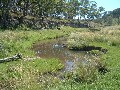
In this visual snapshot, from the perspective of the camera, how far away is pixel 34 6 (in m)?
85.3

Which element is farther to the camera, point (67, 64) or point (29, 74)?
point (67, 64)

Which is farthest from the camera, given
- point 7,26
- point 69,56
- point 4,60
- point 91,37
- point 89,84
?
point 7,26

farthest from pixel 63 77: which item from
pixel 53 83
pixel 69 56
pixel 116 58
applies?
pixel 69 56

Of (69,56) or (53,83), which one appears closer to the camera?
(53,83)

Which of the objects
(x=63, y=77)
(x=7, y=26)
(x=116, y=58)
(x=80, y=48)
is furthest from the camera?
(x=7, y=26)

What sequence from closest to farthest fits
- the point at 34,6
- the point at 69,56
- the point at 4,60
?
the point at 4,60
the point at 69,56
the point at 34,6

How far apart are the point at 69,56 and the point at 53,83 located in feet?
47.7

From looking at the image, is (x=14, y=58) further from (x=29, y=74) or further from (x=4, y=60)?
(x=29, y=74)

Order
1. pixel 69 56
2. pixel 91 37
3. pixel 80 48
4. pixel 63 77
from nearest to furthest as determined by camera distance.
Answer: pixel 63 77 → pixel 69 56 → pixel 80 48 → pixel 91 37

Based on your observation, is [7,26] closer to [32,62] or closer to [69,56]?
[69,56]

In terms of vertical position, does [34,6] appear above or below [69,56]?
above

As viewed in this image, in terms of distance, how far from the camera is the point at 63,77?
22.2 meters

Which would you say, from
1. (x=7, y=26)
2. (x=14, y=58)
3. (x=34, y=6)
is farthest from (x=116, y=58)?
Answer: (x=34, y=6)

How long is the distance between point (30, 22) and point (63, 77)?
56.0m
